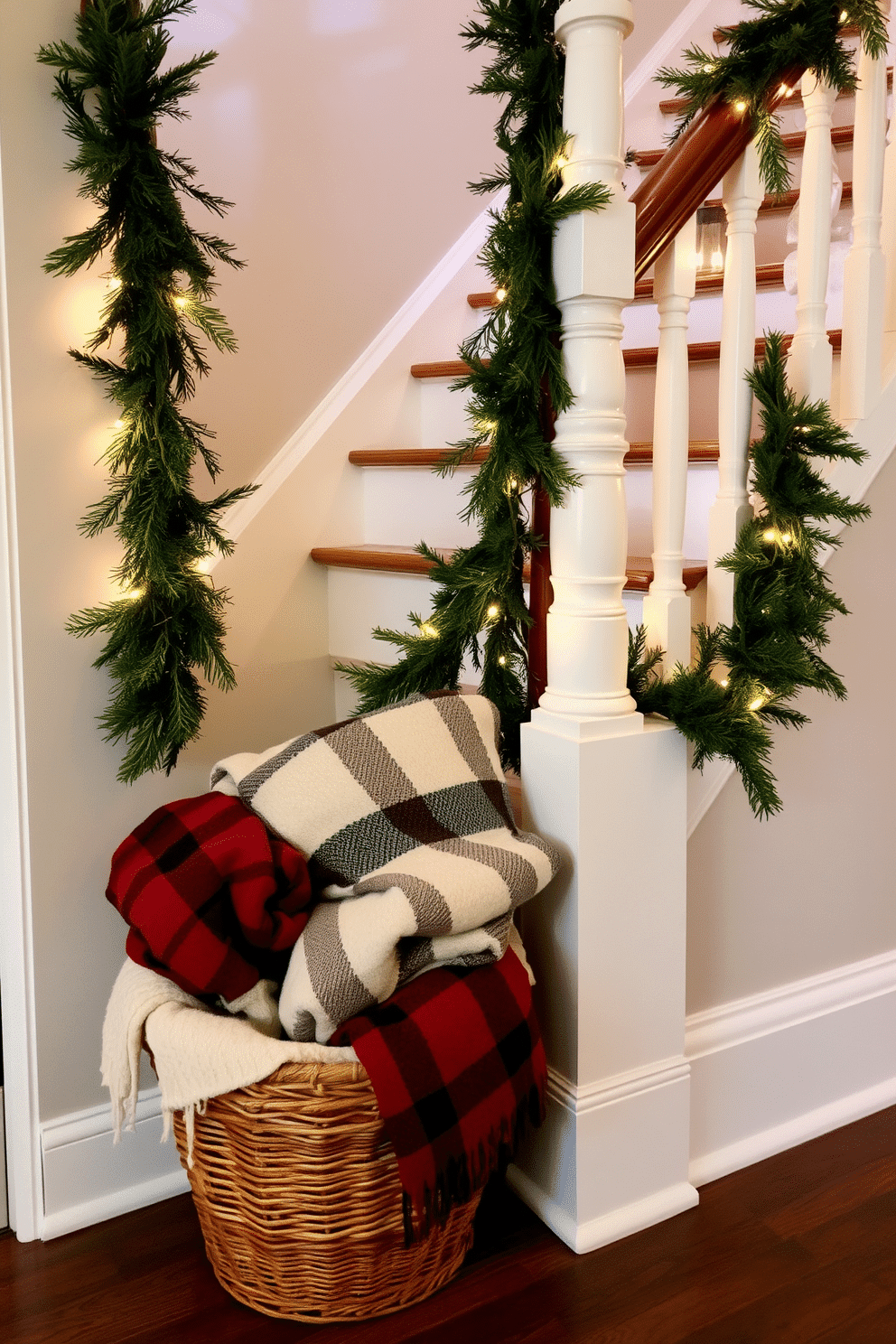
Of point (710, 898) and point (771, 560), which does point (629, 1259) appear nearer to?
point (710, 898)

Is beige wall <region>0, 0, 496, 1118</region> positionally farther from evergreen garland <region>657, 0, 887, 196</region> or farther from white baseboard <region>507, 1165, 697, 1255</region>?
evergreen garland <region>657, 0, 887, 196</region>

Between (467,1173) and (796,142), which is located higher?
(796,142)

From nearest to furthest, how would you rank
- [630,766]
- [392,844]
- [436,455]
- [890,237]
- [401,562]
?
[392,844] → [630,766] → [890,237] → [401,562] → [436,455]

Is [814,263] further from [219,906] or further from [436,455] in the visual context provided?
[219,906]

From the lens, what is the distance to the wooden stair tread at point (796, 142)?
2.29 meters

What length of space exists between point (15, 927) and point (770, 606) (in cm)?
111

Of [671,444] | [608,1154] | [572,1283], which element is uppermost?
[671,444]

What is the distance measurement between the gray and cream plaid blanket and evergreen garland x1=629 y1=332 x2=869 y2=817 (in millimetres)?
259

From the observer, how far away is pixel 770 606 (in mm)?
1490

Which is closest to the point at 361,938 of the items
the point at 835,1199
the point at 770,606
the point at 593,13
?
the point at 770,606

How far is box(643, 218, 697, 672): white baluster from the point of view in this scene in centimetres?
149

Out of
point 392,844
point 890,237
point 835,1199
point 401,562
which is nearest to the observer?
point 392,844

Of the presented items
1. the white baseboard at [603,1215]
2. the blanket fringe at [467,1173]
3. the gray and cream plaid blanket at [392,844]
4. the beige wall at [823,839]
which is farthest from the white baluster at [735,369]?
the white baseboard at [603,1215]

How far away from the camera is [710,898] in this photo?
166cm
